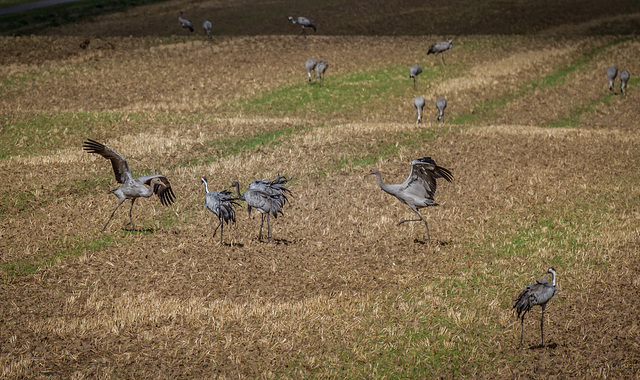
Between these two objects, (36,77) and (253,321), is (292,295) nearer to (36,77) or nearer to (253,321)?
(253,321)

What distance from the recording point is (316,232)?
14938 millimetres

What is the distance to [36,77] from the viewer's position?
3216 centimetres

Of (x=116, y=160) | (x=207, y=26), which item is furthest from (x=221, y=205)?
(x=207, y=26)

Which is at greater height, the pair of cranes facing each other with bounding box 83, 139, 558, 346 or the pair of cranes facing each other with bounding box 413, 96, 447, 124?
the pair of cranes facing each other with bounding box 413, 96, 447, 124

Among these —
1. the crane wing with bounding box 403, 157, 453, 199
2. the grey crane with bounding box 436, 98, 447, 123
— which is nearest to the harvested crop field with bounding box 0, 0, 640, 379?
the crane wing with bounding box 403, 157, 453, 199

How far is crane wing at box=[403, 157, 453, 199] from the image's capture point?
13367 mm

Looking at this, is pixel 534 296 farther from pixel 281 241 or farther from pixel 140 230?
pixel 140 230

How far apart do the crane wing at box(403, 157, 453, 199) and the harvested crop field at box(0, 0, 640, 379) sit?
1.35 m

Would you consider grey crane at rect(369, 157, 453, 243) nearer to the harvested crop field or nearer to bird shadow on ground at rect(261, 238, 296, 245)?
the harvested crop field

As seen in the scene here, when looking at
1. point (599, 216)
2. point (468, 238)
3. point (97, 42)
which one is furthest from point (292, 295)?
point (97, 42)

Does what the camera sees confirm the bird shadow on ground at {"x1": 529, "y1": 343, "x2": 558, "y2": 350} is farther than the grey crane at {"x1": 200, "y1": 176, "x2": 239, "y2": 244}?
No

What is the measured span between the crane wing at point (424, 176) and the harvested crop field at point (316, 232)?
4.42 feet

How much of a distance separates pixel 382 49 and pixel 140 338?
3252 cm

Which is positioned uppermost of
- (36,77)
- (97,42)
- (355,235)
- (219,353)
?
(97,42)
